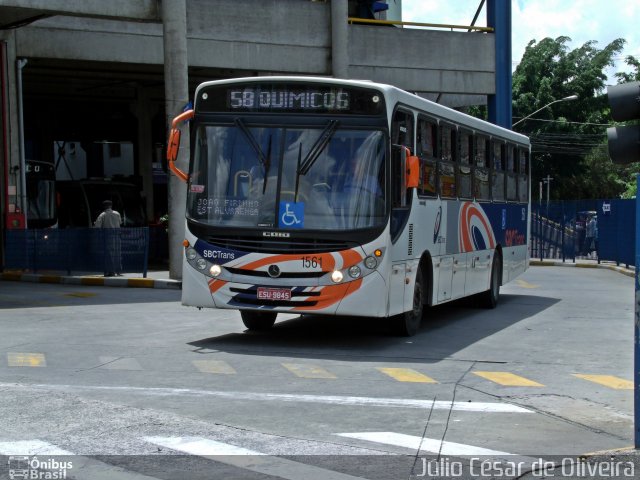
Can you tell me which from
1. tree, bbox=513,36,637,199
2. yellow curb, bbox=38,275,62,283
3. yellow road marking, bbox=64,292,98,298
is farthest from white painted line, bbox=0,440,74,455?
tree, bbox=513,36,637,199

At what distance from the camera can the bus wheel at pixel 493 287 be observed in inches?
755

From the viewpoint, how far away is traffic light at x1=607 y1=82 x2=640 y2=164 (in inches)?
287

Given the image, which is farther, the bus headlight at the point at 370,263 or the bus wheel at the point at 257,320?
the bus wheel at the point at 257,320

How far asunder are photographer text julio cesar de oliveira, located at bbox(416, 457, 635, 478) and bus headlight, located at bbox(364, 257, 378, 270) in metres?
5.62

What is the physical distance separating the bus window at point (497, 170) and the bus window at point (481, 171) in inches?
14.9

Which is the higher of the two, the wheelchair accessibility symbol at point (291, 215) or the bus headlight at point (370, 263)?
the wheelchair accessibility symbol at point (291, 215)

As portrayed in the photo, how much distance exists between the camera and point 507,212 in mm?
20188

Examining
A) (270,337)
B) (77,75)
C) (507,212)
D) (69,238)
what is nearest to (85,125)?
(77,75)

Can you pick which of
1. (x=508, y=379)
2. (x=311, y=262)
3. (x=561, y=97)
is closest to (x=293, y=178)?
(x=311, y=262)

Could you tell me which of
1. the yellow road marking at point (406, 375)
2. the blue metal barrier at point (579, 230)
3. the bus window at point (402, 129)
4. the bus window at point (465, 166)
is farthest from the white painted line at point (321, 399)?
the blue metal barrier at point (579, 230)

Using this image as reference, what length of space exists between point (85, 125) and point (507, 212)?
31.5 meters

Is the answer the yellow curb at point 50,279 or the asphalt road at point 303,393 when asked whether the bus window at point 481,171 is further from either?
the yellow curb at point 50,279

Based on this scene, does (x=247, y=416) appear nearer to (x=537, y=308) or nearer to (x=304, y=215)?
(x=304, y=215)

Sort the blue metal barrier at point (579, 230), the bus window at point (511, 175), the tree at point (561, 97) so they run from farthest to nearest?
1. the tree at point (561, 97)
2. the blue metal barrier at point (579, 230)
3. the bus window at point (511, 175)
